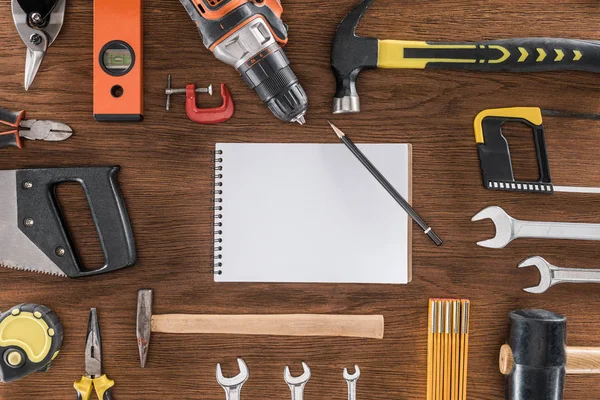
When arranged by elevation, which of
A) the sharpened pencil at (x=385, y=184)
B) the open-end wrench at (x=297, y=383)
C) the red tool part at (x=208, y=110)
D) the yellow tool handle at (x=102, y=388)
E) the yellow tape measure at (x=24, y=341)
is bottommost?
the yellow tool handle at (x=102, y=388)

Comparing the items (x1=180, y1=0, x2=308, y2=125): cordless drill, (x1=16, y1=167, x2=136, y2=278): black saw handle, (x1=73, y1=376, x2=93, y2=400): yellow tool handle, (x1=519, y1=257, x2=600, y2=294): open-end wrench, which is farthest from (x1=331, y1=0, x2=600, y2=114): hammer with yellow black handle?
(x1=73, y1=376, x2=93, y2=400): yellow tool handle

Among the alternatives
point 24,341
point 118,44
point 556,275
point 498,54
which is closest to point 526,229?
point 556,275

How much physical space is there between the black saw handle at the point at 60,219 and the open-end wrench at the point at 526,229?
2.50 ft

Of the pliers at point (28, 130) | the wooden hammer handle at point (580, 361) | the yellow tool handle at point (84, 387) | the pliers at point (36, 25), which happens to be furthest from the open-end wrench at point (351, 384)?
the pliers at point (36, 25)

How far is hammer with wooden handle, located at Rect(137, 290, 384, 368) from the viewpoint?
3.34 ft

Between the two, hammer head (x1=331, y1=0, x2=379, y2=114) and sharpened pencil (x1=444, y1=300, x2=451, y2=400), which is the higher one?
hammer head (x1=331, y1=0, x2=379, y2=114)

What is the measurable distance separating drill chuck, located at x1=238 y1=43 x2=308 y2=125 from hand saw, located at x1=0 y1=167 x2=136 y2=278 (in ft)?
1.19

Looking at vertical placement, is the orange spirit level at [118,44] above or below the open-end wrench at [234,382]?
above

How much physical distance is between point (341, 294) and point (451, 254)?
25 centimetres

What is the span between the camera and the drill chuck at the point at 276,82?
938 millimetres

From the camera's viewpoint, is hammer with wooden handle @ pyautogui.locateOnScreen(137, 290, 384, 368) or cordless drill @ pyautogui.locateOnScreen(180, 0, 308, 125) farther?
hammer with wooden handle @ pyautogui.locateOnScreen(137, 290, 384, 368)

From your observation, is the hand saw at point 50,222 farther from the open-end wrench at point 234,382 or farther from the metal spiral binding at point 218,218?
the open-end wrench at point 234,382

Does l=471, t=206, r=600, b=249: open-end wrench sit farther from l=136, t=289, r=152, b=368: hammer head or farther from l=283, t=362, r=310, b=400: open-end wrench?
l=136, t=289, r=152, b=368: hammer head

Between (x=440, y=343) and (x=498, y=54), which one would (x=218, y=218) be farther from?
(x=498, y=54)
